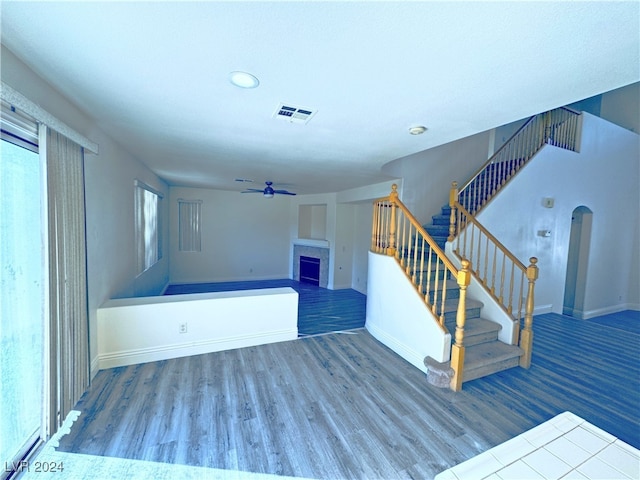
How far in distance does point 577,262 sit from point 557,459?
6.43 meters

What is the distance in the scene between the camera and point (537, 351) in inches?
131

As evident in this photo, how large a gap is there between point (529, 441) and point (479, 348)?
7.58 feet

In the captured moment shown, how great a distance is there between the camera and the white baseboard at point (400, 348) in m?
2.85

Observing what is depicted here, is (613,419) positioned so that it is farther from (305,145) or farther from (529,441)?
(305,145)

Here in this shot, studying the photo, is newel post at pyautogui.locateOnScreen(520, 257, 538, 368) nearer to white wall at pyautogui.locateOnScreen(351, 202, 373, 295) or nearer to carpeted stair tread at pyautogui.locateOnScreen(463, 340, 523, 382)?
carpeted stair tread at pyautogui.locateOnScreen(463, 340, 523, 382)

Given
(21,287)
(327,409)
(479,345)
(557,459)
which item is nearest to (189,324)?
(21,287)

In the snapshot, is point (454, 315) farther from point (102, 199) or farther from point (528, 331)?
point (102, 199)

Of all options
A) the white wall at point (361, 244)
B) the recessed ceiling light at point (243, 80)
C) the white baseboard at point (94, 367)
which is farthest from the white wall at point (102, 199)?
the white wall at point (361, 244)

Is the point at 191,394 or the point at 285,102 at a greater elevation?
the point at 285,102

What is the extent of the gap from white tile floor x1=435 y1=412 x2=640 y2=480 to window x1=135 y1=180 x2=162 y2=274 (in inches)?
170

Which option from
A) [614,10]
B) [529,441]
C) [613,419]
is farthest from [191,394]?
[613,419]

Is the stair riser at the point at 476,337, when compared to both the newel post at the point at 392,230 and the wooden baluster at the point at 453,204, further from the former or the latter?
the wooden baluster at the point at 453,204

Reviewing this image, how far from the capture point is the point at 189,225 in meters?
6.68

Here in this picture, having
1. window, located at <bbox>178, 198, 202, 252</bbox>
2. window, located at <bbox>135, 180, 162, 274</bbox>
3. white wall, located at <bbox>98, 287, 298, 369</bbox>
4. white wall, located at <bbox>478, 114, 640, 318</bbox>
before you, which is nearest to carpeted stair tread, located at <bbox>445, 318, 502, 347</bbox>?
white wall, located at <bbox>478, 114, 640, 318</bbox>
